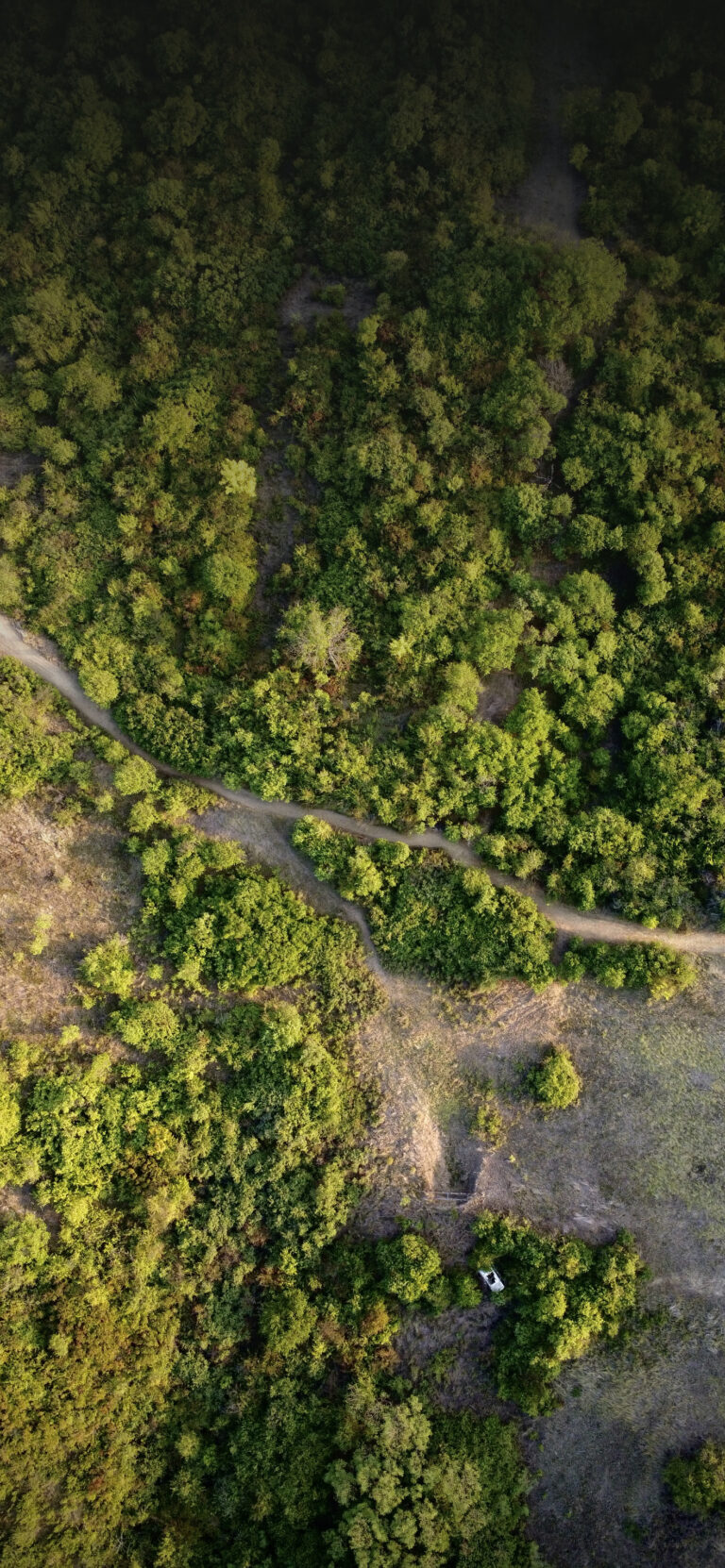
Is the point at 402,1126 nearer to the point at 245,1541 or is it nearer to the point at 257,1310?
the point at 257,1310

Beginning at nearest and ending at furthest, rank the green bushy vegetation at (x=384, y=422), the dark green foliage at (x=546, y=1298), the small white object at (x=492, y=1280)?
Answer: the dark green foliage at (x=546, y=1298) < the small white object at (x=492, y=1280) < the green bushy vegetation at (x=384, y=422)

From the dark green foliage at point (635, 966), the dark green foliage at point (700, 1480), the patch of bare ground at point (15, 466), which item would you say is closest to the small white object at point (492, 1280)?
the dark green foliage at point (700, 1480)

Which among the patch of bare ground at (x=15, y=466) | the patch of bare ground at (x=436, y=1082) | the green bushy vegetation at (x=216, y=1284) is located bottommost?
the green bushy vegetation at (x=216, y=1284)

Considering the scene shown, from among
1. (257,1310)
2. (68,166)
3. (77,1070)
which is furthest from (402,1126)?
(68,166)

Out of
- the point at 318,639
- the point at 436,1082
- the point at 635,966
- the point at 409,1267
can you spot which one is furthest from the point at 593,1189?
the point at 318,639

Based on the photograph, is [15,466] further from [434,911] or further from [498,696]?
[434,911]

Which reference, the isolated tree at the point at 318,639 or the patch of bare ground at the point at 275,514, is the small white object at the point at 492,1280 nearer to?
the isolated tree at the point at 318,639
